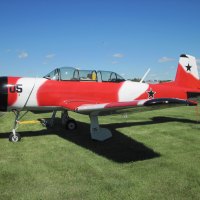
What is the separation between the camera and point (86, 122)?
13602 millimetres

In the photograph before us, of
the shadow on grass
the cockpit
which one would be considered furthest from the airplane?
the shadow on grass

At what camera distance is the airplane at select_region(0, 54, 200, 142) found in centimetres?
879

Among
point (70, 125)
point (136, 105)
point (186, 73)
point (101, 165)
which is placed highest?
point (186, 73)

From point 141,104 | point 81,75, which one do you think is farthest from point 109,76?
point 141,104

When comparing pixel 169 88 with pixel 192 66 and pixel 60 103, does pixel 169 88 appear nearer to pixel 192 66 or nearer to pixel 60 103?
pixel 192 66

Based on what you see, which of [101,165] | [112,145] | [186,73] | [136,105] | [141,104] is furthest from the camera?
[186,73]

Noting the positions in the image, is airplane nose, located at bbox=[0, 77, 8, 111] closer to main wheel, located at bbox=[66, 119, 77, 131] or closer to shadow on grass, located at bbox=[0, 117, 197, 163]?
shadow on grass, located at bbox=[0, 117, 197, 163]

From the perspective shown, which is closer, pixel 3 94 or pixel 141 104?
pixel 141 104

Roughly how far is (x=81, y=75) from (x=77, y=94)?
83 centimetres

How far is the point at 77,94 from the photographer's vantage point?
1005cm

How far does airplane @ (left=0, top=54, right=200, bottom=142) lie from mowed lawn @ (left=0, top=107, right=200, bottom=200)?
3.12 feet

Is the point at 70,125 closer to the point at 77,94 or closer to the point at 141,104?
the point at 77,94

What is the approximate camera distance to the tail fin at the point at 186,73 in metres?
13.2

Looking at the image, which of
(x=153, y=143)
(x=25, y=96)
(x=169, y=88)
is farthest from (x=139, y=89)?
(x=25, y=96)
